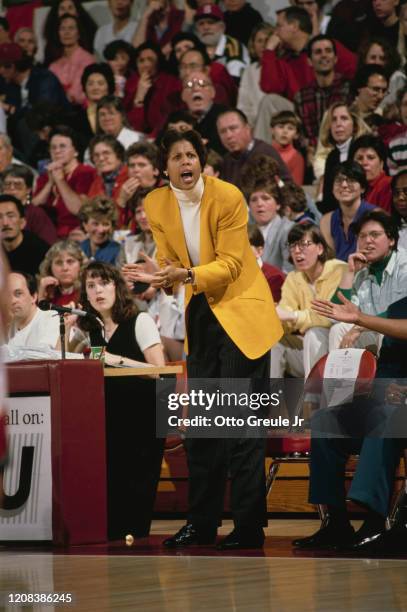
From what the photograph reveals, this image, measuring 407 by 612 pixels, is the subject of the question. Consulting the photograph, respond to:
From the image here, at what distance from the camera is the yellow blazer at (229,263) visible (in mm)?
4633

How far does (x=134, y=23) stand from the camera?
11.5 meters

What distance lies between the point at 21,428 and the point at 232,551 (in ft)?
3.61

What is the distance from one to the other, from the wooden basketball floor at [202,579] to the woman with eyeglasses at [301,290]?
2.27 meters

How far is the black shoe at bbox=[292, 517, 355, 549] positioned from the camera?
4.63 metres

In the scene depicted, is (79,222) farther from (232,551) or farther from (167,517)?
(232,551)

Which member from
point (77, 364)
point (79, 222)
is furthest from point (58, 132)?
point (77, 364)

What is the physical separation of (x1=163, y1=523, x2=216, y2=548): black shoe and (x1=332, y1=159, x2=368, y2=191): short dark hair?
340 centimetres

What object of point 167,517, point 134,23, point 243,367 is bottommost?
point 167,517

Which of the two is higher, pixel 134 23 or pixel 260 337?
pixel 134 23

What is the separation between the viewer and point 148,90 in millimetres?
10414

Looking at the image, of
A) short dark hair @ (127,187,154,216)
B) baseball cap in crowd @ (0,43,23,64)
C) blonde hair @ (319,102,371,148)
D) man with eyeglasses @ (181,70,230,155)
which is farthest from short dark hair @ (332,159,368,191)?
baseball cap in crowd @ (0,43,23,64)

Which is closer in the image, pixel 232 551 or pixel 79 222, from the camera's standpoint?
pixel 232 551

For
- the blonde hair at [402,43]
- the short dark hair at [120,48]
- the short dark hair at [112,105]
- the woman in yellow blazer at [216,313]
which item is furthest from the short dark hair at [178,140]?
the short dark hair at [120,48]

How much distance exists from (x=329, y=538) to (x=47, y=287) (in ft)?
11.8
